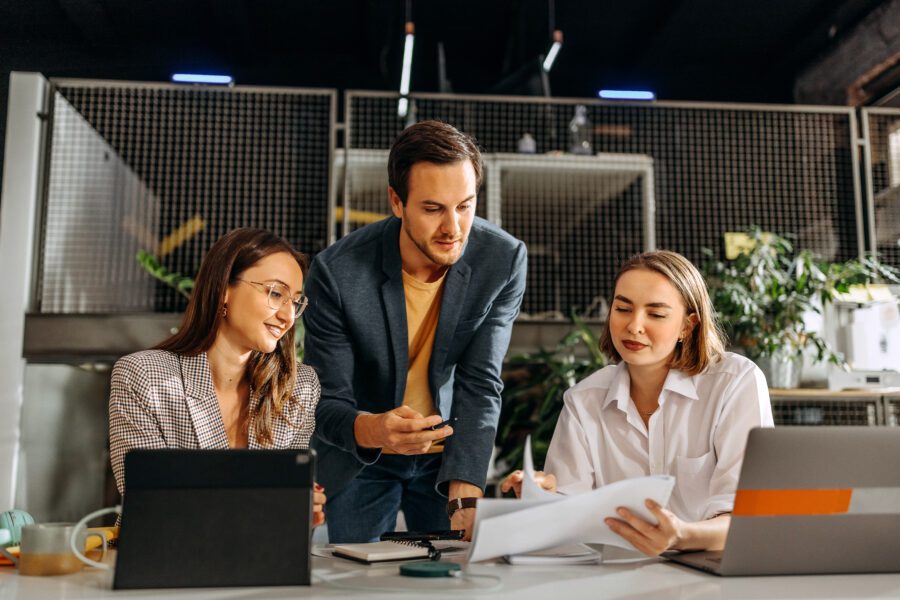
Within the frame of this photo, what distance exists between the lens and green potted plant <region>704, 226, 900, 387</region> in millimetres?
3637

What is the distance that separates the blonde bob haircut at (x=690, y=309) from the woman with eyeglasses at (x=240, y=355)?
2.36 ft

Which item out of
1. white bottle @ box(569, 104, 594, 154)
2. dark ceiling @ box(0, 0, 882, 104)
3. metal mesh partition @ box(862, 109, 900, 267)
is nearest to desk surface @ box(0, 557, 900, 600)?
white bottle @ box(569, 104, 594, 154)

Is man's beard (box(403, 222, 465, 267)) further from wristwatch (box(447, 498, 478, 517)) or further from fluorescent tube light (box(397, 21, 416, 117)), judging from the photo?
fluorescent tube light (box(397, 21, 416, 117))

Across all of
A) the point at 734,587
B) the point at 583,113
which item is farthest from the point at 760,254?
the point at 734,587

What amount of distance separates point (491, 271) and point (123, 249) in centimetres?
331

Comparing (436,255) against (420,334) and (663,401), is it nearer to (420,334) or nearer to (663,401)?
(420,334)

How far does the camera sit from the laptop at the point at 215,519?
941mm

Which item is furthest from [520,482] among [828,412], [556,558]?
[828,412]

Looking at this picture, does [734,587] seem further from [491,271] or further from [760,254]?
[760,254]


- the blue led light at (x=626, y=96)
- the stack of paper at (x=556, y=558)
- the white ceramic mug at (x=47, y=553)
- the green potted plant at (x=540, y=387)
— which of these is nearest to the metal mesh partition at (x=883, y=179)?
the blue led light at (x=626, y=96)

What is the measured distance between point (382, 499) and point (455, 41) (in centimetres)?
455

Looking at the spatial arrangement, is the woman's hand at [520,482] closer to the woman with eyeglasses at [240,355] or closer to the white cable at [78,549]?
the woman with eyeglasses at [240,355]

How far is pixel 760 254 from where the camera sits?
3.77 meters

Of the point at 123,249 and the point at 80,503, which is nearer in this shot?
the point at 80,503
